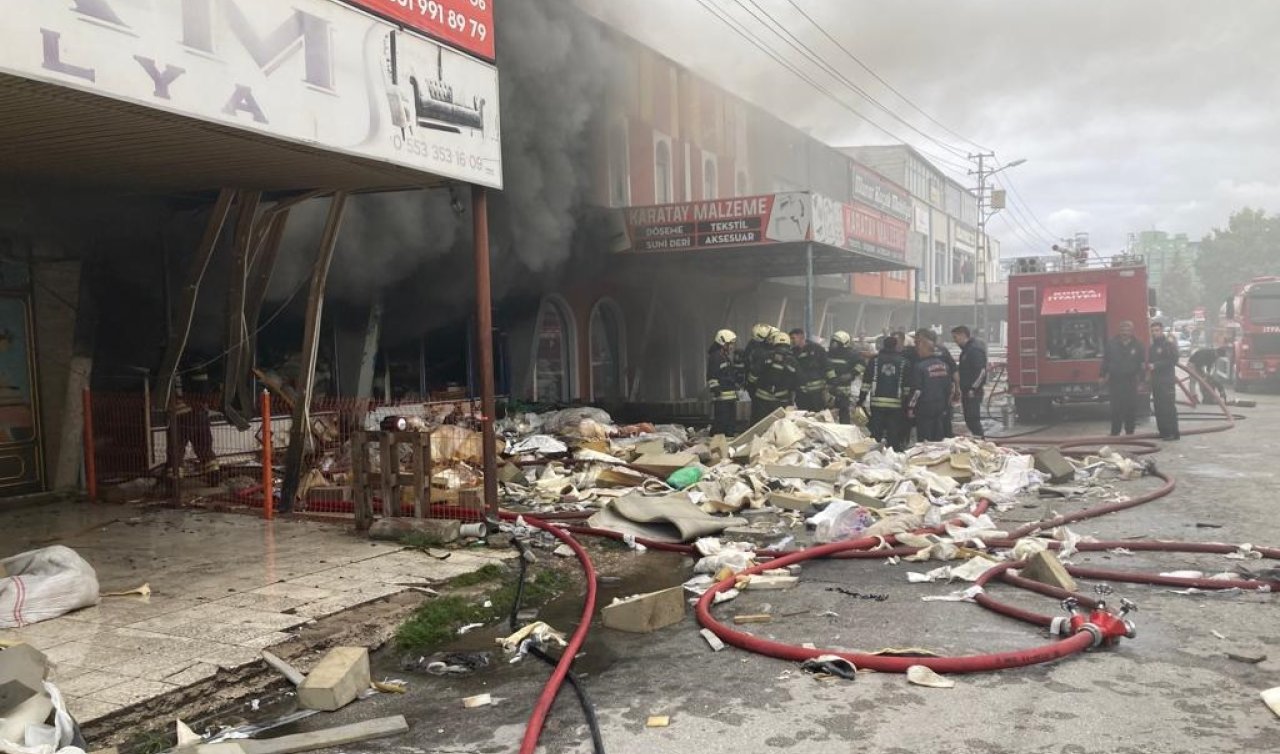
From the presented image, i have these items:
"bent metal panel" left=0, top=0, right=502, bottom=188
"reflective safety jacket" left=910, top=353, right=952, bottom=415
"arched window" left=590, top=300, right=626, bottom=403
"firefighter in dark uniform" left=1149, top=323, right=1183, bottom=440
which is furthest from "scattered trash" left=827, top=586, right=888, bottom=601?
"arched window" left=590, top=300, right=626, bottom=403

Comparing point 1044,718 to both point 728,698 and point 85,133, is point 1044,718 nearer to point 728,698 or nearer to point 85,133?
point 728,698

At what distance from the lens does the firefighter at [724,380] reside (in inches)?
450

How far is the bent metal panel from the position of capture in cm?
395

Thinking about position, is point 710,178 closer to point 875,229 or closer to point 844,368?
point 875,229

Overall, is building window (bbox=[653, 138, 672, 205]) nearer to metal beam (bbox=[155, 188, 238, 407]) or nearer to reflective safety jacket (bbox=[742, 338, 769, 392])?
reflective safety jacket (bbox=[742, 338, 769, 392])

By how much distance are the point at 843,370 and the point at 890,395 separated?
128 cm

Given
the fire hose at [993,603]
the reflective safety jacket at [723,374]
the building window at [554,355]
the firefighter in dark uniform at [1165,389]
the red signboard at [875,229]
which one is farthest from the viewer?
the building window at [554,355]

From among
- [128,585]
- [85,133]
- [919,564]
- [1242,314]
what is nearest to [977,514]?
[919,564]

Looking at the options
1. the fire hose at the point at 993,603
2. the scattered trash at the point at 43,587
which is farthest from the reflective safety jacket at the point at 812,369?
the scattered trash at the point at 43,587

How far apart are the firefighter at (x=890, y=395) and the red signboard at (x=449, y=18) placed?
19.8 ft

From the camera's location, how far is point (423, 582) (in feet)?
17.7

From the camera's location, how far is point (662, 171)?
18141mm

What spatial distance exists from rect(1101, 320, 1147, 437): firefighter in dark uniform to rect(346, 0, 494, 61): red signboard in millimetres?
9070

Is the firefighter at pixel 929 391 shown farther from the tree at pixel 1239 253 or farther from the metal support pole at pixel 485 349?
the tree at pixel 1239 253
